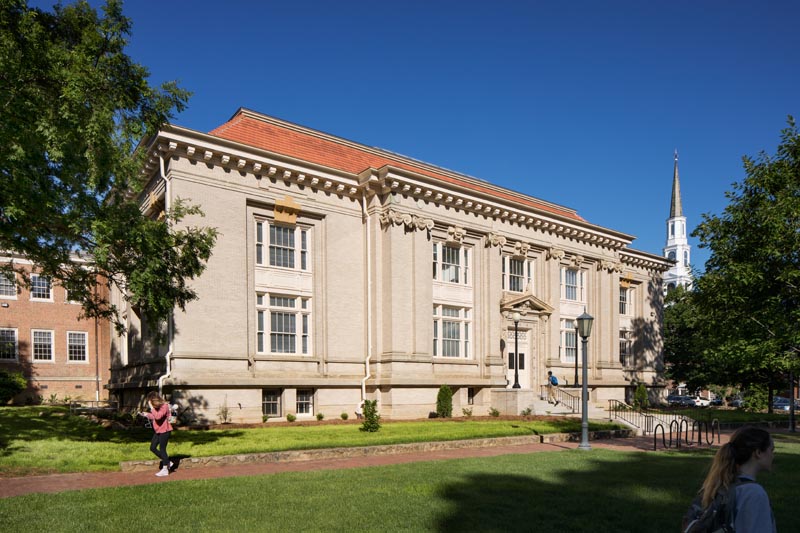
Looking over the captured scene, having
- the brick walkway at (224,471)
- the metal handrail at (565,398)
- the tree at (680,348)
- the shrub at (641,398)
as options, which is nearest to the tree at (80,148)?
the brick walkway at (224,471)

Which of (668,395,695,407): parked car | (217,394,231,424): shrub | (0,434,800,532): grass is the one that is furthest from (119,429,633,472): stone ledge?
(668,395,695,407): parked car

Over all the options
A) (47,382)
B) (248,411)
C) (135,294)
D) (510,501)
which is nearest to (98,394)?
(47,382)

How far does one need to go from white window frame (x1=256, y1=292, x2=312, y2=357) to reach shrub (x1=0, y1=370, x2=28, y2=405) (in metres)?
20.6

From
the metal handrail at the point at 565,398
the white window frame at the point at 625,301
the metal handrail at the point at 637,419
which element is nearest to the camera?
the metal handrail at the point at 637,419

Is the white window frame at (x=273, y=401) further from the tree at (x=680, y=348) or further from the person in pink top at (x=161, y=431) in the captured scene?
the tree at (x=680, y=348)

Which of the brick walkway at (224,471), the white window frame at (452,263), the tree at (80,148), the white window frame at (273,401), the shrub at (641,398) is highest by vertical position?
the tree at (80,148)

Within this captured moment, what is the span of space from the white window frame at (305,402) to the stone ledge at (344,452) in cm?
893

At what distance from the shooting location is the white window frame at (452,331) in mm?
27891

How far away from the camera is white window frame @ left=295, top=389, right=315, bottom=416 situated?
24312 millimetres

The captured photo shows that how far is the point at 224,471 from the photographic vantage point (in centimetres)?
1255

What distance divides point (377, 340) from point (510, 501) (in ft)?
54.9

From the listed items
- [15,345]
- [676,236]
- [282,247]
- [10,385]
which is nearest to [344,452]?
[282,247]

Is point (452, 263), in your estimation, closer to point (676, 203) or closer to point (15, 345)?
point (15, 345)

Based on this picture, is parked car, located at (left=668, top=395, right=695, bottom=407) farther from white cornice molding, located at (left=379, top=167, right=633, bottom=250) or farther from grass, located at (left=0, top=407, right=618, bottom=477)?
grass, located at (left=0, top=407, right=618, bottom=477)
